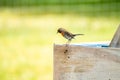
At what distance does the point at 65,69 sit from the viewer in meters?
1.09

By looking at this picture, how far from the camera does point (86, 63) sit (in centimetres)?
107

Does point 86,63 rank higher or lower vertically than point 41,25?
higher

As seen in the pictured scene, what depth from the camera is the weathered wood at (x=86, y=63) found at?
1.05 meters

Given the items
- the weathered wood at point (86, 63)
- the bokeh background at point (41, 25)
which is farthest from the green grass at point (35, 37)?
the weathered wood at point (86, 63)

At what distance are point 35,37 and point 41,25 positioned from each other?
0.11 m

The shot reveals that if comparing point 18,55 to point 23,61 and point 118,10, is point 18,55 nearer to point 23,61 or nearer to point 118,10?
point 23,61

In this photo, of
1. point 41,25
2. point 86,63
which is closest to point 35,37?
point 41,25

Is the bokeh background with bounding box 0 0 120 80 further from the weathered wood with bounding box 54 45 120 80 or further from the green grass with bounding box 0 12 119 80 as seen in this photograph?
the weathered wood with bounding box 54 45 120 80

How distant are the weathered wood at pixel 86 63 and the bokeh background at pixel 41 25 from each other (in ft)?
5.27

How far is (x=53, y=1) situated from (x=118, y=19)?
47 cm

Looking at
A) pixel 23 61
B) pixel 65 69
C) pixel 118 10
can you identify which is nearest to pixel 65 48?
pixel 65 69

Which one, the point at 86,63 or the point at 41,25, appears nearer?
the point at 86,63

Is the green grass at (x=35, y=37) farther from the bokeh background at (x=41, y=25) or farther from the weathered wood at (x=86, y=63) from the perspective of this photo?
the weathered wood at (x=86, y=63)

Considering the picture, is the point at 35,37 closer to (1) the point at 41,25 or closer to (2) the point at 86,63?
(1) the point at 41,25
